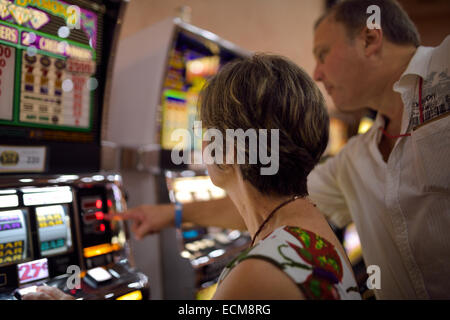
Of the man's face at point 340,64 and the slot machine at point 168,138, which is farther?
the slot machine at point 168,138

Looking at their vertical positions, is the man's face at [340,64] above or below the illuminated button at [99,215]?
above

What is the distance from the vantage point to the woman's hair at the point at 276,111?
0.93m

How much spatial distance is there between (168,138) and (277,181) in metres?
1.26

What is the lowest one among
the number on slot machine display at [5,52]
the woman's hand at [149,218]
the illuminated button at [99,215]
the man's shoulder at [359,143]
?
the woman's hand at [149,218]

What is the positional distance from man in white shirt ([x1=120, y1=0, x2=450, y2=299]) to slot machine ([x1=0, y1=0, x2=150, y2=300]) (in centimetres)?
22

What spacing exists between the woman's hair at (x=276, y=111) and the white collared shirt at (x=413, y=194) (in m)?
0.56

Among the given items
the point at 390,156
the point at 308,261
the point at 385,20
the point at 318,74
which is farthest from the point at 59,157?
the point at 385,20

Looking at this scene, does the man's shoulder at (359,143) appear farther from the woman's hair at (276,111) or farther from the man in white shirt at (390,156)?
the woman's hair at (276,111)

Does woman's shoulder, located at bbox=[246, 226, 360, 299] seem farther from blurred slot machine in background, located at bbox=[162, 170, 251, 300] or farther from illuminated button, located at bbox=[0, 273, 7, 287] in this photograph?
blurred slot machine in background, located at bbox=[162, 170, 251, 300]

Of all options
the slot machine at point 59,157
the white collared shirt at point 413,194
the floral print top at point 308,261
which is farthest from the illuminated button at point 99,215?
the white collared shirt at point 413,194

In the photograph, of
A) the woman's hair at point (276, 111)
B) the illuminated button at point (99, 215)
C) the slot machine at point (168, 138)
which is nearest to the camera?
the woman's hair at point (276, 111)

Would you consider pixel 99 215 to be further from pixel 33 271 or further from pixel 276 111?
pixel 276 111

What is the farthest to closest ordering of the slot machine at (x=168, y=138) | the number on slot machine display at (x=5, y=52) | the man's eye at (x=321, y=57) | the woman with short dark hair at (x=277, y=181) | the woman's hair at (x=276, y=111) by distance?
the slot machine at (x=168, y=138)
the man's eye at (x=321, y=57)
the number on slot machine display at (x=5, y=52)
the woman's hair at (x=276, y=111)
the woman with short dark hair at (x=277, y=181)

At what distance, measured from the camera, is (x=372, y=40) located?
5.05ft
